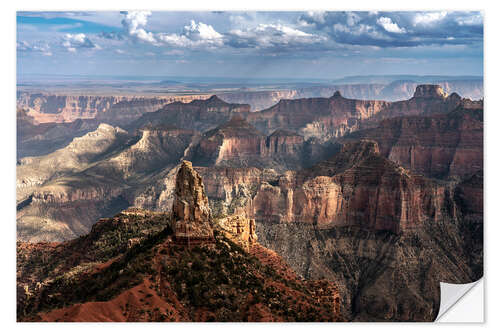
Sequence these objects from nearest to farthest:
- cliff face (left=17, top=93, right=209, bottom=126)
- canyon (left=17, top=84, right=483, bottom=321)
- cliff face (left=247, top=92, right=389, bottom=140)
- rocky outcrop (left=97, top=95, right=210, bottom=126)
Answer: canyon (left=17, top=84, right=483, bottom=321), cliff face (left=17, top=93, right=209, bottom=126), rocky outcrop (left=97, top=95, right=210, bottom=126), cliff face (left=247, top=92, right=389, bottom=140)

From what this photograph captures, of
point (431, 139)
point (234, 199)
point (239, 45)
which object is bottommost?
point (234, 199)

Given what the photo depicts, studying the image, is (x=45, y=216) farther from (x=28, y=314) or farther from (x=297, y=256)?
(x=28, y=314)

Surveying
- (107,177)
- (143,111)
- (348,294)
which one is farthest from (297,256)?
(143,111)

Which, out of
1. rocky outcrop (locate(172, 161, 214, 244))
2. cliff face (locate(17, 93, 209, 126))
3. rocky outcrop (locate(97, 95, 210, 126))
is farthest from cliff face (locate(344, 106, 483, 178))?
rocky outcrop (locate(172, 161, 214, 244))

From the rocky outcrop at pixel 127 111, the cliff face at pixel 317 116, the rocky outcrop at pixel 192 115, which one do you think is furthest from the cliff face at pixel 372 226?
the rocky outcrop at pixel 192 115

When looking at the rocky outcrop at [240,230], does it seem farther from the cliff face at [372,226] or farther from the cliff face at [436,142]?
the cliff face at [436,142]

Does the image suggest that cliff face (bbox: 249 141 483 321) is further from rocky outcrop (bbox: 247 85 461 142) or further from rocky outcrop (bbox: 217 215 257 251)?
rocky outcrop (bbox: 247 85 461 142)
